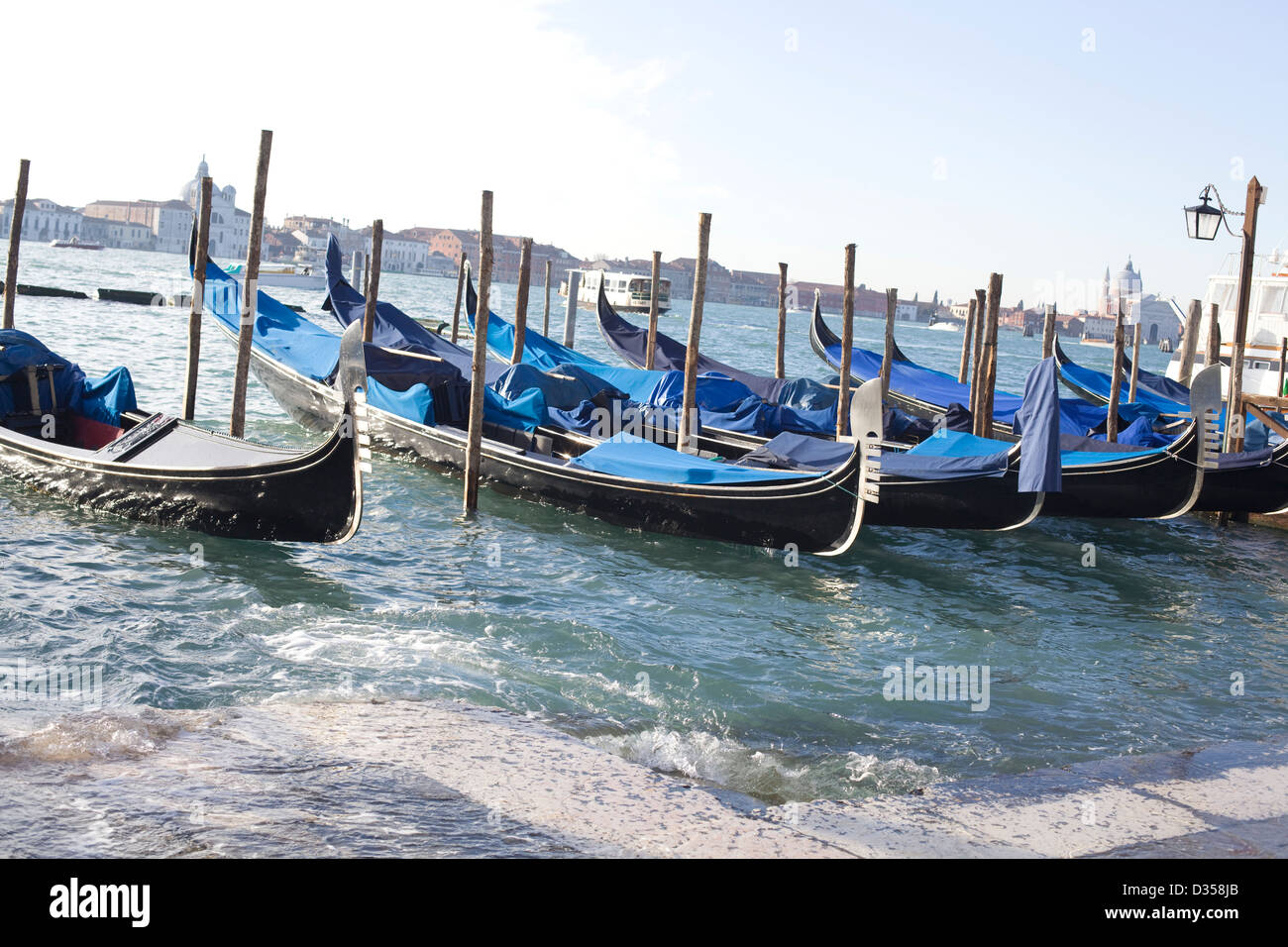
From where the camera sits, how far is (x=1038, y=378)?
25.1 feet

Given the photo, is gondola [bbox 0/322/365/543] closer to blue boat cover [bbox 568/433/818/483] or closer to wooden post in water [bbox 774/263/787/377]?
blue boat cover [bbox 568/433/818/483]

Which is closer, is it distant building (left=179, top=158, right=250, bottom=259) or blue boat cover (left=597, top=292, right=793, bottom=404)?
blue boat cover (left=597, top=292, right=793, bottom=404)

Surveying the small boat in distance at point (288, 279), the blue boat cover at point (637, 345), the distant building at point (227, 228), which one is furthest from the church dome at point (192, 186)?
the blue boat cover at point (637, 345)

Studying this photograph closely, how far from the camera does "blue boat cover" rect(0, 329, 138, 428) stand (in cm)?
754

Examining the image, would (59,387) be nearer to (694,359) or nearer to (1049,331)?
(694,359)

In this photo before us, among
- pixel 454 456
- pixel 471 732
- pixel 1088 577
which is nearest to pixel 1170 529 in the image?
pixel 1088 577

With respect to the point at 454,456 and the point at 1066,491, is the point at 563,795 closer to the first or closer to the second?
the point at 454,456

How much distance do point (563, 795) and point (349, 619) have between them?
8.04 ft

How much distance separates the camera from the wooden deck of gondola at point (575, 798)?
2.92m

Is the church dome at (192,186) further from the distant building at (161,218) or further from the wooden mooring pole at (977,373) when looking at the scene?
the wooden mooring pole at (977,373)

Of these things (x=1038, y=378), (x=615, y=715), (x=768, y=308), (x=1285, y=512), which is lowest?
(x=615, y=715)

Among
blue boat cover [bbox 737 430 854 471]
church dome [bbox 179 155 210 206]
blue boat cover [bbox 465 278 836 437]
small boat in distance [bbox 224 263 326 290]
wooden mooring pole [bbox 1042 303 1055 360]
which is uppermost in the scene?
church dome [bbox 179 155 210 206]

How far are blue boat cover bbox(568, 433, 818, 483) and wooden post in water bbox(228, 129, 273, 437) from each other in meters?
2.59

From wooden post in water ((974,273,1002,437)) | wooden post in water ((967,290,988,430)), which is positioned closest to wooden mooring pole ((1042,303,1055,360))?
wooden post in water ((967,290,988,430))
